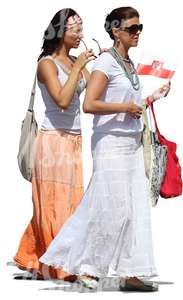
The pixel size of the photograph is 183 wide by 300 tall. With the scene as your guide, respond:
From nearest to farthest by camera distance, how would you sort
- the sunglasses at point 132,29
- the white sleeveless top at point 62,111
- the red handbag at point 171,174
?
the sunglasses at point 132,29, the red handbag at point 171,174, the white sleeveless top at point 62,111

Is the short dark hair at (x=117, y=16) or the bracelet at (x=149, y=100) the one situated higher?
the short dark hair at (x=117, y=16)

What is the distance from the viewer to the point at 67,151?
→ 11.2m

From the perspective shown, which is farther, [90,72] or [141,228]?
[90,72]

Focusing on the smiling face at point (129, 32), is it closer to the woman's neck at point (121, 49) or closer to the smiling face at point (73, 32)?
the woman's neck at point (121, 49)

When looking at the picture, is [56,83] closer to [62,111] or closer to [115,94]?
[62,111]

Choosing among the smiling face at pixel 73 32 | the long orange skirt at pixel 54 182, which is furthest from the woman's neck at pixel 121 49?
the long orange skirt at pixel 54 182

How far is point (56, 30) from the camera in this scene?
11312 millimetres

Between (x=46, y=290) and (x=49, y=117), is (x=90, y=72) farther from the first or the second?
(x=46, y=290)

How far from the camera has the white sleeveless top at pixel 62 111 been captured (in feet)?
36.7

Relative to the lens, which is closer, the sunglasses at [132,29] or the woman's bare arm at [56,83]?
the sunglasses at [132,29]

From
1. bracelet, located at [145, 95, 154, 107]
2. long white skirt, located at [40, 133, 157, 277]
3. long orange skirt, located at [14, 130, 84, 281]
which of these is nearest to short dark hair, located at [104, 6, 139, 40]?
bracelet, located at [145, 95, 154, 107]

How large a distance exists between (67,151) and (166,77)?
1.09 meters

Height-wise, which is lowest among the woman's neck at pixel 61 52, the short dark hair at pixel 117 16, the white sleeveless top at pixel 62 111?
the white sleeveless top at pixel 62 111

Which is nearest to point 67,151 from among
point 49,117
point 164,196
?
point 49,117
